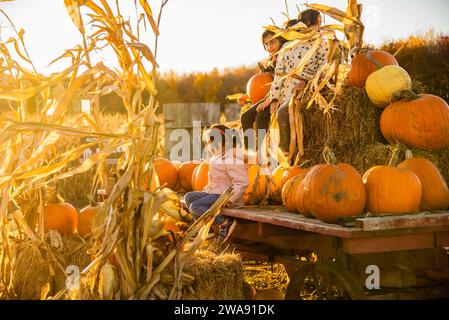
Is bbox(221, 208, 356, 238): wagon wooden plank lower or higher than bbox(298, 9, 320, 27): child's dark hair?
lower

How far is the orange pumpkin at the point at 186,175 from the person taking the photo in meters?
6.61

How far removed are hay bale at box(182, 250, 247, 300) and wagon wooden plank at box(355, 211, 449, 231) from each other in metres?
0.81

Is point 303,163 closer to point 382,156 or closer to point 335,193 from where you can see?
point 382,156

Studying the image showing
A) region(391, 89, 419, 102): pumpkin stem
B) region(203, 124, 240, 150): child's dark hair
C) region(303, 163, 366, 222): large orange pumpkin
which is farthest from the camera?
region(203, 124, 240, 150): child's dark hair

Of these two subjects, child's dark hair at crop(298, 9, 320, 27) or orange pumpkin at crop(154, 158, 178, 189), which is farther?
orange pumpkin at crop(154, 158, 178, 189)

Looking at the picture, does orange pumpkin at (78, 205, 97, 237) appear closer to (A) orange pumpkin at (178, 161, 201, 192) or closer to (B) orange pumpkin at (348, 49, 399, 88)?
(A) orange pumpkin at (178, 161, 201, 192)

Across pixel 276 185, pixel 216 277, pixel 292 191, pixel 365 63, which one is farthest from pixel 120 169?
pixel 365 63

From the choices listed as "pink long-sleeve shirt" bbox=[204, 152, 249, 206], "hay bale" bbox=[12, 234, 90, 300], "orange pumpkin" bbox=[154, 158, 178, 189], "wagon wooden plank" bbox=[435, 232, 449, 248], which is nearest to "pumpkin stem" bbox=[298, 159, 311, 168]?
"pink long-sleeve shirt" bbox=[204, 152, 249, 206]

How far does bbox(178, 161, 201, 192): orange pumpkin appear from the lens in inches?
260

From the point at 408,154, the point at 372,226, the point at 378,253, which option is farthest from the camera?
the point at 408,154

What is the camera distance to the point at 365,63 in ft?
17.4

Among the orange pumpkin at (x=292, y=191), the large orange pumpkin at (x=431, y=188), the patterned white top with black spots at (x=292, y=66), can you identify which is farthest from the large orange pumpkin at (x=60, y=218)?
the large orange pumpkin at (x=431, y=188)

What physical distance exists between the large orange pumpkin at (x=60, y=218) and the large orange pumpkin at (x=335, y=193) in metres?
2.04

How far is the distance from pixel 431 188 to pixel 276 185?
1422 millimetres
